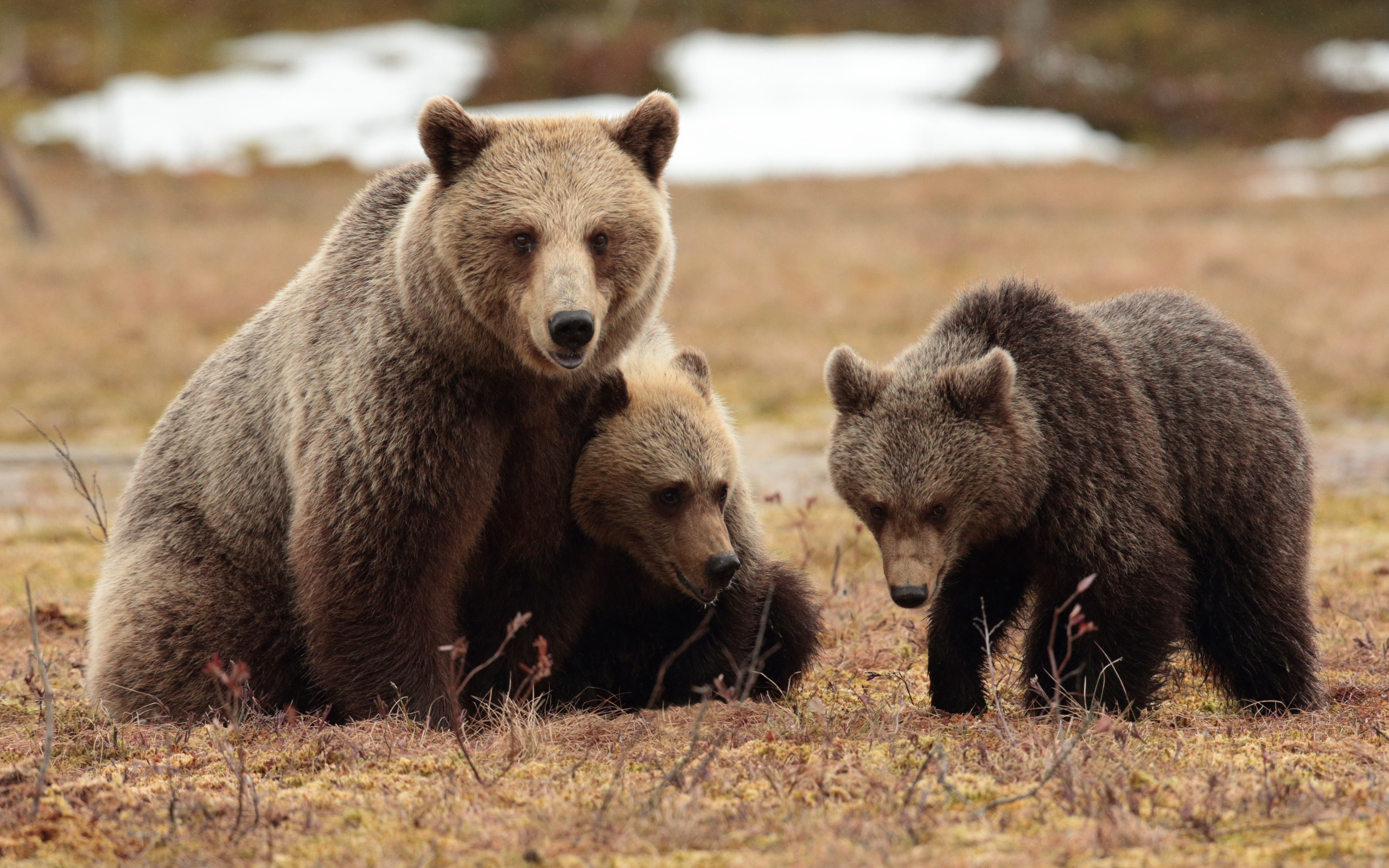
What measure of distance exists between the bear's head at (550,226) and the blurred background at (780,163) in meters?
5.15

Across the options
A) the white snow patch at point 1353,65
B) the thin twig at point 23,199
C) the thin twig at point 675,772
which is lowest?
the thin twig at point 23,199

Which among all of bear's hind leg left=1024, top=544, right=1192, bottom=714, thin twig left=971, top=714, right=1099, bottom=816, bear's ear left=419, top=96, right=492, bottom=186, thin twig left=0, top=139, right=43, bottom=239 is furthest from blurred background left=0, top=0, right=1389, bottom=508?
thin twig left=971, top=714, right=1099, bottom=816

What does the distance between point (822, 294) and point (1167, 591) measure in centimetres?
1524

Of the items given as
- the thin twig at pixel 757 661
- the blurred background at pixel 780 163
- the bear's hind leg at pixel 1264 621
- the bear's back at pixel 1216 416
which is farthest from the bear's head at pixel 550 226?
the blurred background at pixel 780 163

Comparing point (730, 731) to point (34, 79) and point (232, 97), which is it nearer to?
point (232, 97)

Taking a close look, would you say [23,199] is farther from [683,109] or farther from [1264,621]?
[1264,621]

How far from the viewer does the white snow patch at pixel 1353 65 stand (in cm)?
4338

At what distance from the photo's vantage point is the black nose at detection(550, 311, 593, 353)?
457cm

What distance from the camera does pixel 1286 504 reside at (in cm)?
548

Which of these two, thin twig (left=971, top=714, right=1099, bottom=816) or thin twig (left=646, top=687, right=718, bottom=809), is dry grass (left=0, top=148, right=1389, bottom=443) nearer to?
thin twig (left=971, top=714, right=1099, bottom=816)

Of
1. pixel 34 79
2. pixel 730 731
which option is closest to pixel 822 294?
pixel 730 731

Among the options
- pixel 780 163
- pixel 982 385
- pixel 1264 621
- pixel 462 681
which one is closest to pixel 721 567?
pixel 462 681

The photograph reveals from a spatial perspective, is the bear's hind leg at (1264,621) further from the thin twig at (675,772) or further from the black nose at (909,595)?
the thin twig at (675,772)

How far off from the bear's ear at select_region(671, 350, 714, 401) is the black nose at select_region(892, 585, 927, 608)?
1344mm
